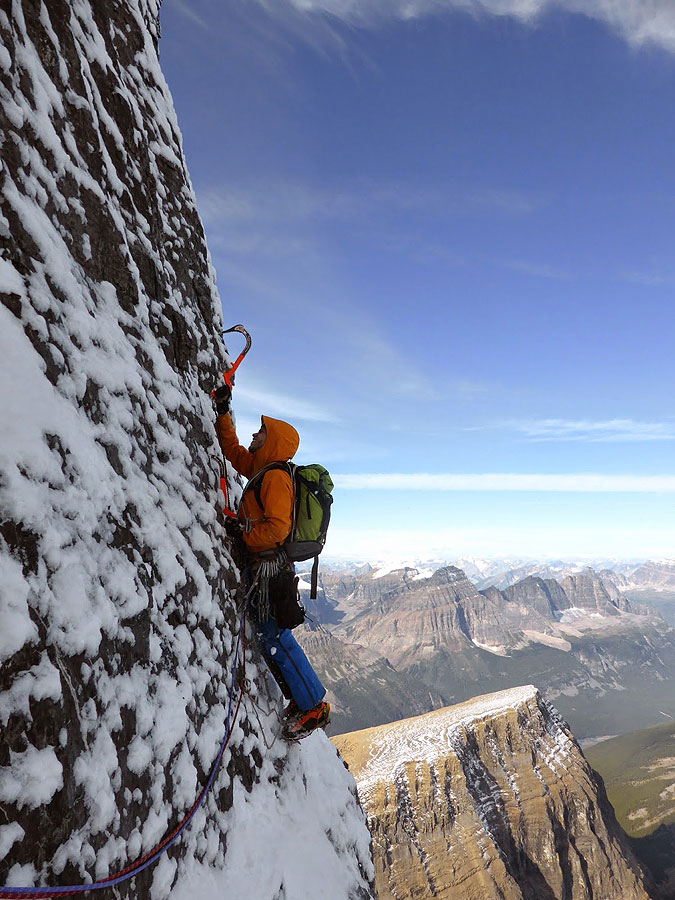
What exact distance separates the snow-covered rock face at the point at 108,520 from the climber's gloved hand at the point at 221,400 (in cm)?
28

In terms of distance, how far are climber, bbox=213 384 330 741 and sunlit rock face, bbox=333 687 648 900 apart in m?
60.0

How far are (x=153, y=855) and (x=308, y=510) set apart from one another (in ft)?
14.7

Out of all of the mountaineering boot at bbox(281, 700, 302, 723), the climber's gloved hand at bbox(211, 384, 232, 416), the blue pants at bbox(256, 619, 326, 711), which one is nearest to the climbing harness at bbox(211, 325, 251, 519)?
the climber's gloved hand at bbox(211, 384, 232, 416)

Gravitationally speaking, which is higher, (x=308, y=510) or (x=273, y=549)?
(x=308, y=510)

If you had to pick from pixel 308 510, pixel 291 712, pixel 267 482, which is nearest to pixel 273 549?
pixel 308 510

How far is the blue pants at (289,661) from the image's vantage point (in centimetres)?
768

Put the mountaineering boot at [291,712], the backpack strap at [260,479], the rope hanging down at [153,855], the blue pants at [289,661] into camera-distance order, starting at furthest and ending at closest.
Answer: the mountaineering boot at [291,712] < the blue pants at [289,661] < the backpack strap at [260,479] < the rope hanging down at [153,855]

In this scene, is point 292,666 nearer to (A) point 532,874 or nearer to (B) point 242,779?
(B) point 242,779

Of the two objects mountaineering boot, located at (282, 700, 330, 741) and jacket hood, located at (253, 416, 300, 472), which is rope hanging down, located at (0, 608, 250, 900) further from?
jacket hood, located at (253, 416, 300, 472)

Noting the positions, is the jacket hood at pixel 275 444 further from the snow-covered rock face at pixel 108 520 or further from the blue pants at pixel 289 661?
the blue pants at pixel 289 661

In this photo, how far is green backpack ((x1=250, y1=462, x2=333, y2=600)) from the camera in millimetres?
7430

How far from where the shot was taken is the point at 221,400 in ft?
26.5

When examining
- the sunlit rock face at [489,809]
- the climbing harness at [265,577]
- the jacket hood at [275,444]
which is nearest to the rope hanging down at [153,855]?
the climbing harness at [265,577]

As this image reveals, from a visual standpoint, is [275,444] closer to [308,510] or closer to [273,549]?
[308,510]
